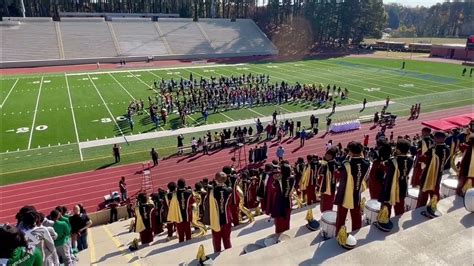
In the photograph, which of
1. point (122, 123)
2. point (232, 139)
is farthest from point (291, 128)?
point (122, 123)

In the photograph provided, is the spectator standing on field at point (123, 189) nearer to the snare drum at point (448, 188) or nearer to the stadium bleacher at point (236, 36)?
the snare drum at point (448, 188)

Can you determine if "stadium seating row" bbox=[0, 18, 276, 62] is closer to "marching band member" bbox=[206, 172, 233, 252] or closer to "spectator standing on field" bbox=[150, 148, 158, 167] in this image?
"spectator standing on field" bbox=[150, 148, 158, 167]

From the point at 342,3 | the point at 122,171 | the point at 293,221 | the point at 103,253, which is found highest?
the point at 342,3

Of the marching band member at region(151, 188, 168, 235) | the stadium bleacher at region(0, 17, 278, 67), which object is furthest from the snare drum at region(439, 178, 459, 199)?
the stadium bleacher at region(0, 17, 278, 67)

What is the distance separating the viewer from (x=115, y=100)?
99.6 ft

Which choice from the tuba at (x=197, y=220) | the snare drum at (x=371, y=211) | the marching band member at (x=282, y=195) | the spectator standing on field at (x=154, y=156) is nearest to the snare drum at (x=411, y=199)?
the snare drum at (x=371, y=211)

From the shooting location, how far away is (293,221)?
28.6 feet

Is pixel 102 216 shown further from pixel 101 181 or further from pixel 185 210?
pixel 185 210

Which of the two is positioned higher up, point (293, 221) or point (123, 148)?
point (293, 221)

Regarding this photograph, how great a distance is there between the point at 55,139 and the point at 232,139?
419 inches

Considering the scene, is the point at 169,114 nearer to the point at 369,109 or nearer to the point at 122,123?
the point at 122,123

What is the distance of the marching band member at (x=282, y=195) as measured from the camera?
6812mm

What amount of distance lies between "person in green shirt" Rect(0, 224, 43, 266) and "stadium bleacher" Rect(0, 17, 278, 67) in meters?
51.4

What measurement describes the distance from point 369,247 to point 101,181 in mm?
14095
